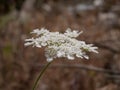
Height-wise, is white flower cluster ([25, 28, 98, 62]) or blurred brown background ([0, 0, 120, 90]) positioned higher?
blurred brown background ([0, 0, 120, 90])

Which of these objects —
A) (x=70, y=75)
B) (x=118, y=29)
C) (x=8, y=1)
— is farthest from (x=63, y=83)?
(x=8, y=1)

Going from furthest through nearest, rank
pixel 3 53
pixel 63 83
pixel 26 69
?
pixel 3 53 → pixel 26 69 → pixel 63 83

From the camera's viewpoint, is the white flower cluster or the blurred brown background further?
the blurred brown background

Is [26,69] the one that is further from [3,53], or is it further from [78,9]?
[78,9]

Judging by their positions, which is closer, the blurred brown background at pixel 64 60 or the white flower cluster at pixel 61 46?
the white flower cluster at pixel 61 46

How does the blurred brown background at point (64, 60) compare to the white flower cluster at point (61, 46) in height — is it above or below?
above

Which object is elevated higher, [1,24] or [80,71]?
[1,24]

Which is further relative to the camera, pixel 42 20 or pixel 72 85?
pixel 42 20

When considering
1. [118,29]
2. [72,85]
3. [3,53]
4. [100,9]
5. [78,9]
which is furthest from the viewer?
[78,9]
